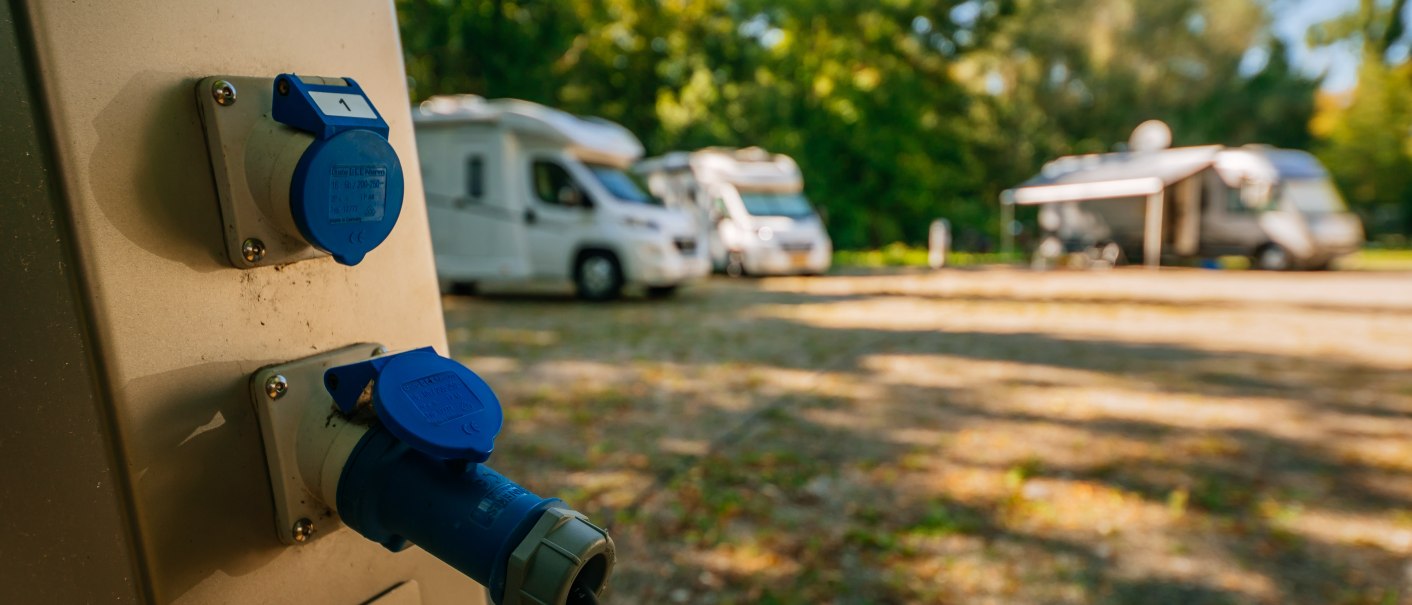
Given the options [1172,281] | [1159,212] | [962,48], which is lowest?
[1172,281]

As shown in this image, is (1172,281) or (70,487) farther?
(1172,281)

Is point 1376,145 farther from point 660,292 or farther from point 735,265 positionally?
point 660,292

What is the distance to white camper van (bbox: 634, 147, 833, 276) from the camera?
50.4ft

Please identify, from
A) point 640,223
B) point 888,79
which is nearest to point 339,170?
point 640,223

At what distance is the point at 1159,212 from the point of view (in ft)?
61.6

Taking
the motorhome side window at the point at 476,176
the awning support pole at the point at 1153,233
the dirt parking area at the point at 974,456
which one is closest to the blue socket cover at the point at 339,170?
the dirt parking area at the point at 974,456

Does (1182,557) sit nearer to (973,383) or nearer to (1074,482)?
(1074,482)

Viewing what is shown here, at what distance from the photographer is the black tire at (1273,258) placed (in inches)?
663

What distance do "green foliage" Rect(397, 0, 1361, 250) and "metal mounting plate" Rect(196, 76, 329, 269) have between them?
16964 mm

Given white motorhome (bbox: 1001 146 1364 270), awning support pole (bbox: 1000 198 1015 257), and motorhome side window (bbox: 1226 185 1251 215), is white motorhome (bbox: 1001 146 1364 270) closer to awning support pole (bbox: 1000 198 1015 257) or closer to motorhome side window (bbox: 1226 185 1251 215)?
motorhome side window (bbox: 1226 185 1251 215)

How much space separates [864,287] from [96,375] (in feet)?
45.0

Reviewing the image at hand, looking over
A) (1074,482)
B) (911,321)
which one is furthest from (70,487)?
(911,321)

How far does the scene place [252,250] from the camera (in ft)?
2.03

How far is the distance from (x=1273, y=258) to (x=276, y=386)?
20.6 meters
